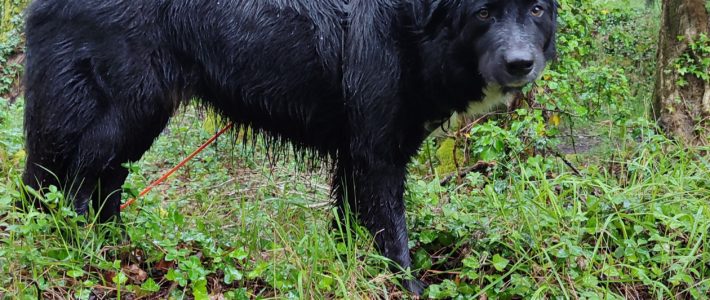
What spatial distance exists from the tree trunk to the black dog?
89.7 inches

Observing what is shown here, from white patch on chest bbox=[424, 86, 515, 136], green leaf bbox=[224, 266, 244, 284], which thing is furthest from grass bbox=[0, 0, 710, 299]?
white patch on chest bbox=[424, 86, 515, 136]

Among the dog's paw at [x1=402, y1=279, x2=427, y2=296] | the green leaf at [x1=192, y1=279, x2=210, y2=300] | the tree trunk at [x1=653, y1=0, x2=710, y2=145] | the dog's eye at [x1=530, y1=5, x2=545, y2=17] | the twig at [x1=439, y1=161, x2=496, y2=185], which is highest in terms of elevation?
Result: the dog's eye at [x1=530, y1=5, x2=545, y2=17]

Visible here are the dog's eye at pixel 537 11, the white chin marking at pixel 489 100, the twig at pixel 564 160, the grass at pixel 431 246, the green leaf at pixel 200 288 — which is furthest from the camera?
the twig at pixel 564 160

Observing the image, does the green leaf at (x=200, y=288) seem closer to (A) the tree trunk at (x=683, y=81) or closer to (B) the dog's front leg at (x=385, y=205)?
(B) the dog's front leg at (x=385, y=205)

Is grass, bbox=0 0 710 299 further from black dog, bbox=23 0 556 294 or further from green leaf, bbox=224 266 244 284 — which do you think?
black dog, bbox=23 0 556 294

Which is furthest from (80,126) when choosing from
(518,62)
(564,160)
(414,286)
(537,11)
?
(564,160)

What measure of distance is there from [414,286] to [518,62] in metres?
1.13

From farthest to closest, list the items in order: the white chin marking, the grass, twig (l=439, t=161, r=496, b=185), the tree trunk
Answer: the tree trunk < twig (l=439, t=161, r=496, b=185) < the white chin marking < the grass

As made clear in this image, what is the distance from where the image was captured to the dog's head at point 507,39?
2.75 m

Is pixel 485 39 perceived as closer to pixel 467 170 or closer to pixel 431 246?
pixel 431 246

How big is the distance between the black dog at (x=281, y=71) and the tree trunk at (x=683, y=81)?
228 cm

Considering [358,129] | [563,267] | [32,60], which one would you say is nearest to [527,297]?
[563,267]

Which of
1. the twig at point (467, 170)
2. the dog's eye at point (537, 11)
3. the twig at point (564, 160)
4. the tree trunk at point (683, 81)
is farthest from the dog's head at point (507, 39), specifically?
the tree trunk at point (683, 81)

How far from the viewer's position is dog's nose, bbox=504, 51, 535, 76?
2715 millimetres
